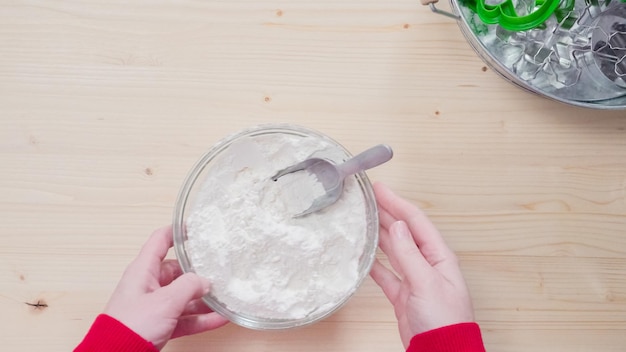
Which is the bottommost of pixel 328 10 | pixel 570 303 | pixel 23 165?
pixel 570 303

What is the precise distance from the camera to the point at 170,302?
0.51 m

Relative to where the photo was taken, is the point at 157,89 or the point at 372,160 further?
the point at 157,89

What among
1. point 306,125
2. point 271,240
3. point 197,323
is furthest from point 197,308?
point 306,125

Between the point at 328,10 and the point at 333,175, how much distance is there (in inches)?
8.9

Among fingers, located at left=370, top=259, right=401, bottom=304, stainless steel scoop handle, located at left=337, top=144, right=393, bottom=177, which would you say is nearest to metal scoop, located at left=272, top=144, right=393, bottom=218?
stainless steel scoop handle, located at left=337, top=144, right=393, bottom=177

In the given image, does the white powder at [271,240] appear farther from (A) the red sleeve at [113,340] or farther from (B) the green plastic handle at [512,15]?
(B) the green plastic handle at [512,15]

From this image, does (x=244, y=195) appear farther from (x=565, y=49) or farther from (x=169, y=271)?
(x=565, y=49)

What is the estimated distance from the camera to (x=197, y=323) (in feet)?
1.92

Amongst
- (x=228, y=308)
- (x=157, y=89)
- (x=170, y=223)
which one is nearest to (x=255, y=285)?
(x=228, y=308)

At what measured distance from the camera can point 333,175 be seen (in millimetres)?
550

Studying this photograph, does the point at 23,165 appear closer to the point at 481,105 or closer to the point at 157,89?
the point at 157,89

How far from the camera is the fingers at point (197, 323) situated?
584 mm

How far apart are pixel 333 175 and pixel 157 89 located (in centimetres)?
25

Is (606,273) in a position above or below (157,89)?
below
